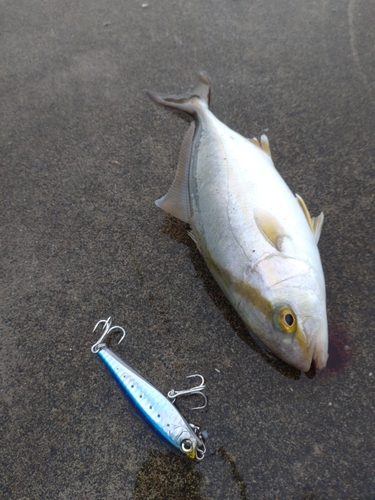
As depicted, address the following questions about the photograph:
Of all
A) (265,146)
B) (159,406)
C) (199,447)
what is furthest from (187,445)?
(265,146)

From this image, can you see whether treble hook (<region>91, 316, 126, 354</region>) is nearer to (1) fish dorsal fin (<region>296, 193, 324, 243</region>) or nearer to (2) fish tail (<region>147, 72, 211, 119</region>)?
(1) fish dorsal fin (<region>296, 193, 324, 243</region>)

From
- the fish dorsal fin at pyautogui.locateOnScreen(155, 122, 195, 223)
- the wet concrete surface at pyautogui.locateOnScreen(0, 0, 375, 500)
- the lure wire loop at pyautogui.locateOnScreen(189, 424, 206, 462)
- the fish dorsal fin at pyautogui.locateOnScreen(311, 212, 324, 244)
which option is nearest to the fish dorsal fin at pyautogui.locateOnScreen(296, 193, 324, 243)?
the fish dorsal fin at pyautogui.locateOnScreen(311, 212, 324, 244)

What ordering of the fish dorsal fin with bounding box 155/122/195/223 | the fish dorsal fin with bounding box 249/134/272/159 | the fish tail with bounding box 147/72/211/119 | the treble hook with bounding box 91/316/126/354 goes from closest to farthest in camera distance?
the treble hook with bounding box 91/316/126/354, the fish dorsal fin with bounding box 155/122/195/223, the fish dorsal fin with bounding box 249/134/272/159, the fish tail with bounding box 147/72/211/119

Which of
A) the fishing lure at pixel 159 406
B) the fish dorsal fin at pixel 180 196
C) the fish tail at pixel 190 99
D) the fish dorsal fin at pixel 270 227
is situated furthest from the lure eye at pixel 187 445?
the fish tail at pixel 190 99

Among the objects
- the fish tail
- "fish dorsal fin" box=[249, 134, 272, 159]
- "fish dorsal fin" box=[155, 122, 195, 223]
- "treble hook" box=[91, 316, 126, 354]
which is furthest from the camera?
the fish tail

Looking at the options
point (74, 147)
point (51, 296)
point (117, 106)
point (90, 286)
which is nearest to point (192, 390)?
point (90, 286)

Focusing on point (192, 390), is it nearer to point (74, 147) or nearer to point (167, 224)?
point (167, 224)

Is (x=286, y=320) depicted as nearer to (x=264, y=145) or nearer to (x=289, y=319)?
(x=289, y=319)
